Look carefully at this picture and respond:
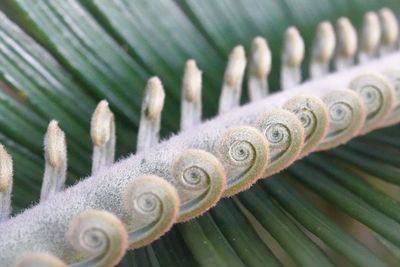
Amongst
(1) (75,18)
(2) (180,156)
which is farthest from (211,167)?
(1) (75,18)

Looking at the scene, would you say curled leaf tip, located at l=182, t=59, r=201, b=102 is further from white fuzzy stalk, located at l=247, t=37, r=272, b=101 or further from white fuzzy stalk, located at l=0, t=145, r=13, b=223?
white fuzzy stalk, located at l=0, t=145, r=13, b=223

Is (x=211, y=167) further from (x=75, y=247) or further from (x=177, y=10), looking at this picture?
(x=177, y=10)

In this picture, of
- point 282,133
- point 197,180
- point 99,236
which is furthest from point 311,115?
point 99,236

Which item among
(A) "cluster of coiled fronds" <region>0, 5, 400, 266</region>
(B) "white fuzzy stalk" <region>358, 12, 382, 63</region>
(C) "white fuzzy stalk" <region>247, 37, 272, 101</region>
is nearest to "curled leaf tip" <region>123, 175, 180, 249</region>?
(A) "cluster of coiled fronds" <region>0, 5, 400, 266</region>

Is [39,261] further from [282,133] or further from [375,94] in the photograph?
[375,94]

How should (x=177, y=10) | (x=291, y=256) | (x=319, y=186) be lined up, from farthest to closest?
(x=177, y=10)
(x=319, y=186)
(x=291, y=256)

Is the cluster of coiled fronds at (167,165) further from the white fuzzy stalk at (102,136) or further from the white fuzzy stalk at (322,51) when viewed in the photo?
the white fuzzy stalk at (322,51)
